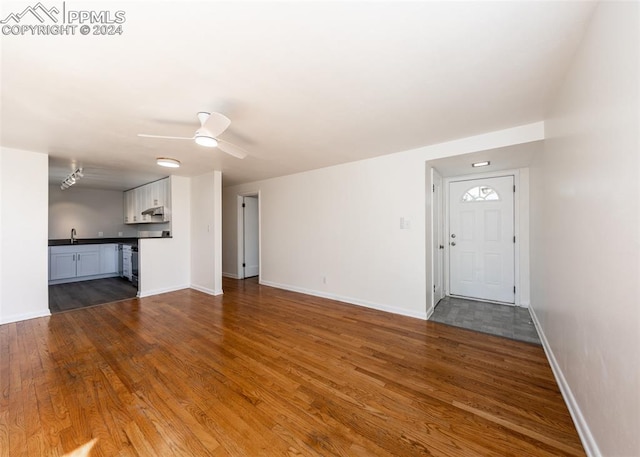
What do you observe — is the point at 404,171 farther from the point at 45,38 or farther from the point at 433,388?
the point at 45,38

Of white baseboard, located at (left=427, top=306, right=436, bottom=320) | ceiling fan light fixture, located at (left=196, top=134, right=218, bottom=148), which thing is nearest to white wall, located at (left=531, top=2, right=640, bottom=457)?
white baseboard, located at (left=427, top=306, right=436, bottom=320)

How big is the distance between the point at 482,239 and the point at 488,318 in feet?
4.21

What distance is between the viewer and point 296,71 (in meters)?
1.65

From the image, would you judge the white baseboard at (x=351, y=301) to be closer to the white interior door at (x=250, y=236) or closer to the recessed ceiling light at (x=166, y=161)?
the white interior door at (x=250, y=236)

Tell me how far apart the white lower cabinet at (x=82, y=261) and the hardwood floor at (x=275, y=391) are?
262 centimetres

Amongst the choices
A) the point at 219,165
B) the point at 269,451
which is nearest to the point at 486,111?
the point at 269,451

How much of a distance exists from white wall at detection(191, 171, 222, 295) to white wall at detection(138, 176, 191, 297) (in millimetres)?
125

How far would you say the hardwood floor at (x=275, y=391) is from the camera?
142 centimetres

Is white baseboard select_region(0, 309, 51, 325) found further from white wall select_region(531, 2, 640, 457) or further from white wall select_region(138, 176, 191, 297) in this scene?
white wall select_region(531, 2, 640, 457)

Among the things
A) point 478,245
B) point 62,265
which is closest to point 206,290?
point 62,265

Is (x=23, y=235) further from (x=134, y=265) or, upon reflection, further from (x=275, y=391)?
(x=275, y=391)

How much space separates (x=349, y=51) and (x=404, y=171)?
2.18 m

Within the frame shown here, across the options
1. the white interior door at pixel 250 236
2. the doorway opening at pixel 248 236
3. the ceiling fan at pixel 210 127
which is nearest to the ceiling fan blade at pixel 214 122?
the ceiling fan at pixel 210 127

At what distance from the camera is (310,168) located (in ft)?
14.1
